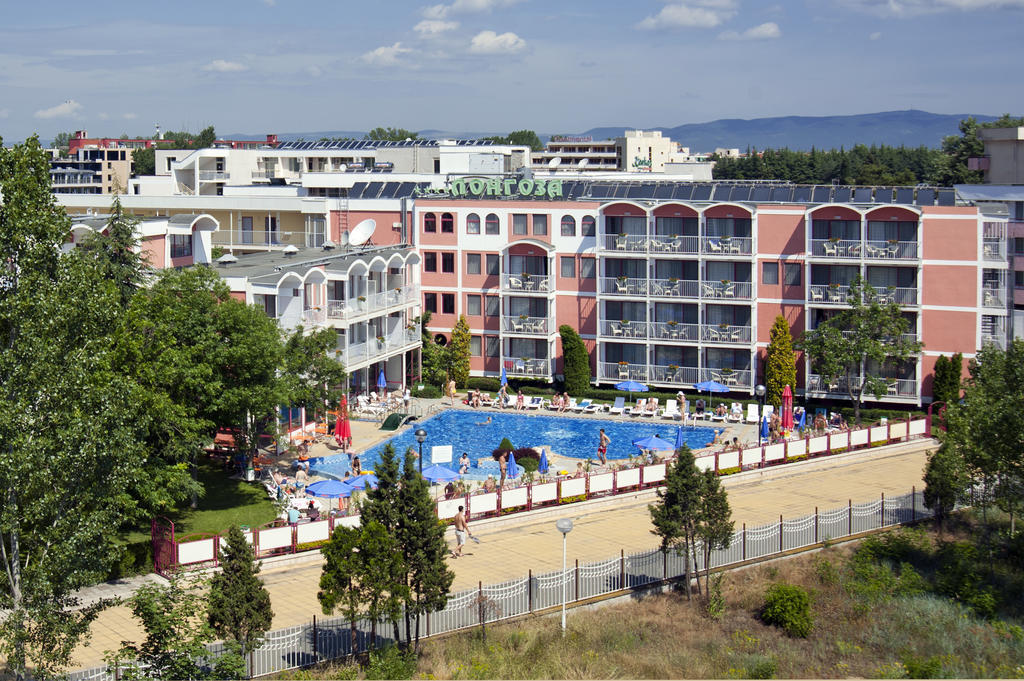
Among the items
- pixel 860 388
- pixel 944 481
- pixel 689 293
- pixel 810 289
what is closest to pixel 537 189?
pixel 689 293

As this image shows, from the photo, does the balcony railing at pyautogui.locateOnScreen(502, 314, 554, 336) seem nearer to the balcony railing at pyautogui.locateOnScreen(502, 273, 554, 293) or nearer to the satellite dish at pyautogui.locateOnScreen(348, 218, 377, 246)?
the balcony railing at pyautogui.locateOnScreen(502, 273, 554, 293)

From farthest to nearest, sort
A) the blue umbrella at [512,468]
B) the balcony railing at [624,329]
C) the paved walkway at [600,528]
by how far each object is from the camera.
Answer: the balcony railing at [624,329]
the blue umbrella at [512,468]
the paved walkway at [600,528]

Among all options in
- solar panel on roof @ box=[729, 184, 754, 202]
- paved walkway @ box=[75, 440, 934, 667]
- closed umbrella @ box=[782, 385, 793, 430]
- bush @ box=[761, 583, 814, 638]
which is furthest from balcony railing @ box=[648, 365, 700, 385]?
bush @ box=[761, 583, 814, 638]

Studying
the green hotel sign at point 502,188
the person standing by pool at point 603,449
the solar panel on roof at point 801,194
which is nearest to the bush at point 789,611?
the person standing by pool at point 603,449

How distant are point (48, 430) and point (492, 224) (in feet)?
135

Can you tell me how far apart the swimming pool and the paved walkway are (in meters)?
7.13

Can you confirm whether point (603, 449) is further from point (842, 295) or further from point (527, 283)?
point (842, 295)

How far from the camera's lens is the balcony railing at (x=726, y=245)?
53.3 meters

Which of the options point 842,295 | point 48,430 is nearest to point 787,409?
point 842,295

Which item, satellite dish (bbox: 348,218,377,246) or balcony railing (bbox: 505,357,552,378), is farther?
balcony railing (bbox: 505,357,552,378)

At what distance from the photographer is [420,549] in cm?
2333

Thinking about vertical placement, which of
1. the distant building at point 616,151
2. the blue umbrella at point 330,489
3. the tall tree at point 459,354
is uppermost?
the distant building at point 616,151

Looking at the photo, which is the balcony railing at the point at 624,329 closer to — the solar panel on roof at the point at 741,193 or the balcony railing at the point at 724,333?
the balcony railing at the point at 724,333

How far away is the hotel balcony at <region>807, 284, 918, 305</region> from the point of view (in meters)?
50.6
